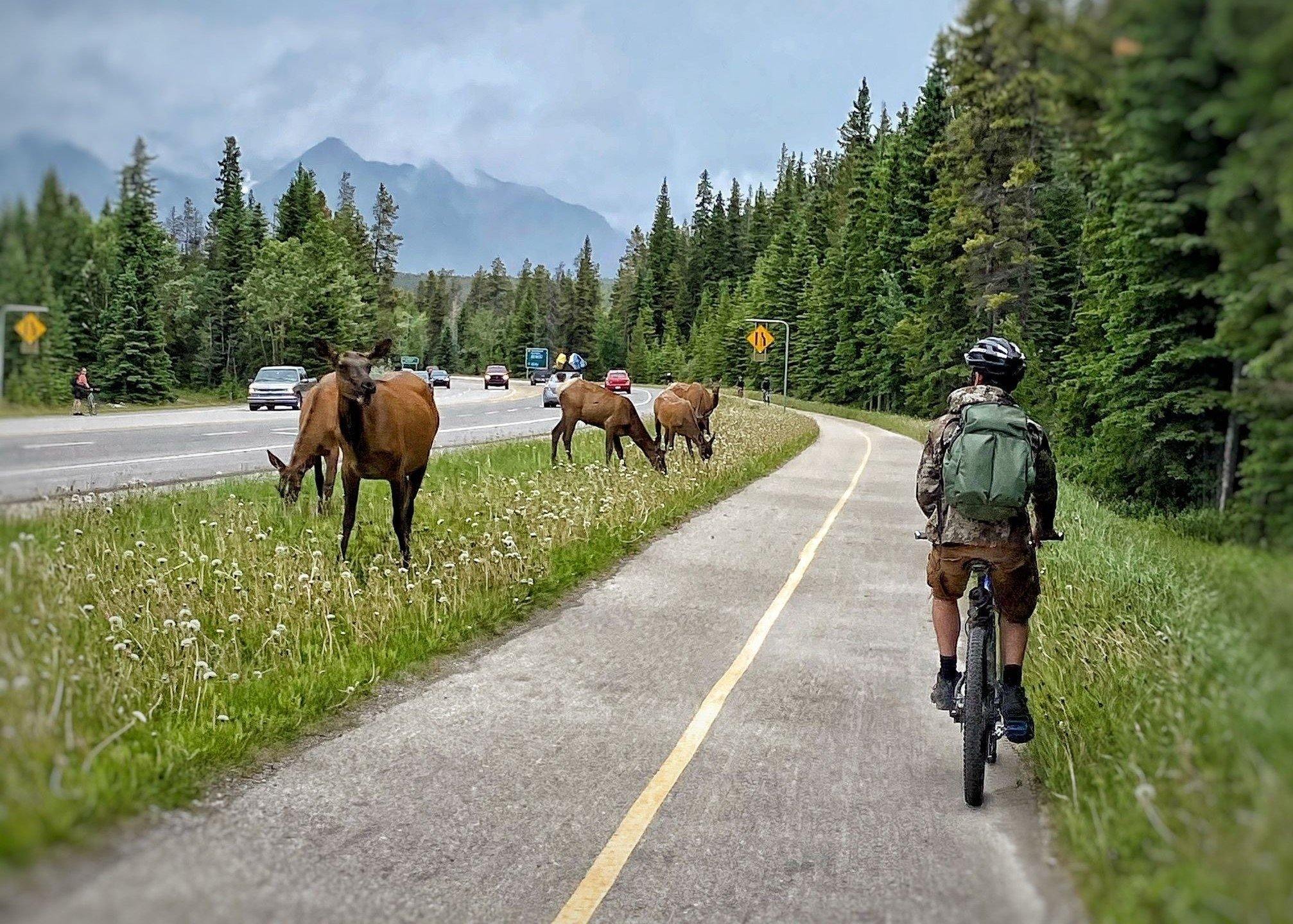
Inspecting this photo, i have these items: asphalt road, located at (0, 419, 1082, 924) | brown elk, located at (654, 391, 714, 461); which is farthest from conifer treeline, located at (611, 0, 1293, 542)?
brown elk, located at (654, 391, 714, 461)

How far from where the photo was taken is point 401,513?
10.3 meters

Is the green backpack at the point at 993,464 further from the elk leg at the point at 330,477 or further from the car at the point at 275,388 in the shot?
the car at the point at 275,388

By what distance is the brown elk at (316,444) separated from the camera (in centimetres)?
1202

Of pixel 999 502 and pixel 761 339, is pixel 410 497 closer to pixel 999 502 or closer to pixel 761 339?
pixel 999 502

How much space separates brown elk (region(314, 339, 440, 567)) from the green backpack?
498 cm

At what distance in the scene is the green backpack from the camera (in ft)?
16.4

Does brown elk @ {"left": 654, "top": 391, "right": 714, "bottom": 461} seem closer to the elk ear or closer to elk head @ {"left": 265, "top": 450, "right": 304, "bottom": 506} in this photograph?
elk head @ {"left": 265, "top": 450, "right": 304, "bottom": 506}

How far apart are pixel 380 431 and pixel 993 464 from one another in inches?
251

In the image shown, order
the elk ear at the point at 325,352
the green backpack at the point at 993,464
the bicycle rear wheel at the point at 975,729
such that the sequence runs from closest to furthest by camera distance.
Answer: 1. the green backpack at the point at 993,464
2. the bicycle rear wheel at the point at 975,729
3. the elk ear at the point at 325,352

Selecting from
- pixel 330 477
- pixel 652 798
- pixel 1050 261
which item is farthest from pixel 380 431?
pixel 1050 261

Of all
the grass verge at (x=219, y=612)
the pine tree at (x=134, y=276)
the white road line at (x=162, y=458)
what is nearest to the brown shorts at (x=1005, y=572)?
the grass verge at (x=219, y=612)

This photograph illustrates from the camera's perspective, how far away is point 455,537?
37.5 feet

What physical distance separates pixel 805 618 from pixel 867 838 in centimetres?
486

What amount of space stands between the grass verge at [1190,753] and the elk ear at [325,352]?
6036mm
